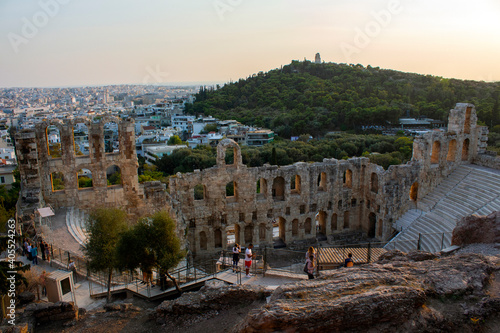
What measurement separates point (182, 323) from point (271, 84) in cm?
8817

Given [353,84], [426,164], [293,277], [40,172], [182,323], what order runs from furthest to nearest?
[353,84] → [426,164] → [40,172] → [293,277] → [182,323]

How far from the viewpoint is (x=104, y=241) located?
14.1 metres

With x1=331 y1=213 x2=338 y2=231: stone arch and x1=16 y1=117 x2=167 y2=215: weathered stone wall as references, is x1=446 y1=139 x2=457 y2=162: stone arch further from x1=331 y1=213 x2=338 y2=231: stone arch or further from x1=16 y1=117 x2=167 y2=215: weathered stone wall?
x1=16 y1=117 x2=167 y2=215: weathered stone wall

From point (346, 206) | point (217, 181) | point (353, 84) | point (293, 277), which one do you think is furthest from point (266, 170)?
point (353, 84)

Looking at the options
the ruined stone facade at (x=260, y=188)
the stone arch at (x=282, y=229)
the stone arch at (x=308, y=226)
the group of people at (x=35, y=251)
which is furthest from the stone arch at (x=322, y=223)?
the group of people at (x=35, y=251)

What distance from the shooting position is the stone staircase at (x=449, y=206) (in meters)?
23.5

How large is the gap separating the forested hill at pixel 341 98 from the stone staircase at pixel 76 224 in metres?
Answer: 50.3

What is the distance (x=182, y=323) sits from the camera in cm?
1138

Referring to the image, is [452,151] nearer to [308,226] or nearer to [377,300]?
[308,226]

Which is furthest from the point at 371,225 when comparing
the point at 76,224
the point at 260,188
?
the point at 76,224

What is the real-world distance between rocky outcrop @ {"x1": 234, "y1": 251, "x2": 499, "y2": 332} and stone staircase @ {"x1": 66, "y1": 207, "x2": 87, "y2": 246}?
1231cm

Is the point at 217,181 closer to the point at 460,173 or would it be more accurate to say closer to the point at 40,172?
the point at 40,172

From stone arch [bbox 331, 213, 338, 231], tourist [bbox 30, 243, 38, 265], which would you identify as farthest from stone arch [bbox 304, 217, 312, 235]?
tourist [bbox 30, 243, 38, 265]

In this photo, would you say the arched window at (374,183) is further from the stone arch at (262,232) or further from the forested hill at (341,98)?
the forested hill at (341,98)
